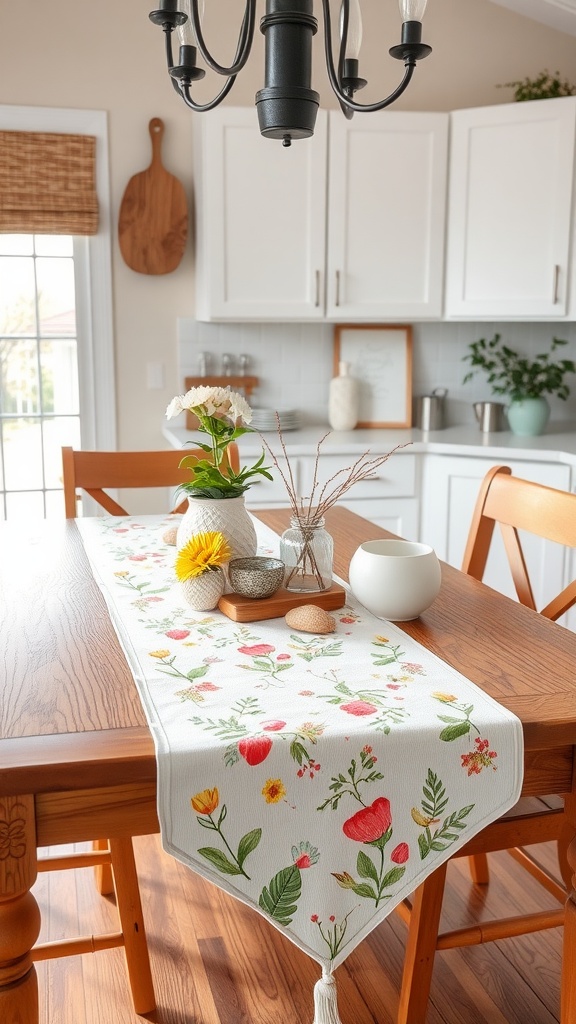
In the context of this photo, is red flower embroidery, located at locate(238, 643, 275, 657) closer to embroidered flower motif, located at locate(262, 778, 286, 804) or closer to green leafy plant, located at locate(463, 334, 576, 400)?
embroidered flower motif, located at locate(262, 778, 286, 804)

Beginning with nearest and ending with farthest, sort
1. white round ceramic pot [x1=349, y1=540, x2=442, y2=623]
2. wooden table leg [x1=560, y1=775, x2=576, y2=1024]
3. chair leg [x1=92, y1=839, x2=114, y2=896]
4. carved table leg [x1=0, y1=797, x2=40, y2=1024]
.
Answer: carved table leg [x1=0, y1=797, x2=40, y2=1024]
wooden table leg [x1=560, y1=775, x2=576, y2=1024]
white round ceramic pot [x1=349, y1=540, x2=442, y2=623]
chair leg [x1=92, y1=839, x2=114, y2=896]

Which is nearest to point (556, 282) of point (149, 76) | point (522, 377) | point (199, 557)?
point (522, 377)

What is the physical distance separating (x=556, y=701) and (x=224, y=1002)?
94 centimetres

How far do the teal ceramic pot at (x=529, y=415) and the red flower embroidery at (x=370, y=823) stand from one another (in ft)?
9.42

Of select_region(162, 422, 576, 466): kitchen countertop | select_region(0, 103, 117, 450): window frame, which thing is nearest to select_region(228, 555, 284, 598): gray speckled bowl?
select_region(162, 422, 576, 466): kitchen countertop

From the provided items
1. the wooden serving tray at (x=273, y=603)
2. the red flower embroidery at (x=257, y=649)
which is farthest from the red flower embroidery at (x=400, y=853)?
the wooden serving tray at (x=273, y=603)

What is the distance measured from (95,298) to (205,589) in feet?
8.01

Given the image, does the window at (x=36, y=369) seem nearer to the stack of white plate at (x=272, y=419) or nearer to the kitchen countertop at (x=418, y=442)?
the kitchen countertop at (x=418, y=442)

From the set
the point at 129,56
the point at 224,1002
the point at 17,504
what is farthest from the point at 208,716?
the point at 129,56

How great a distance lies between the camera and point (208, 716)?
43.9 inches

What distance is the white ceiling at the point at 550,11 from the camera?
3.59m

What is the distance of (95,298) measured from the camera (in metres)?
3.66

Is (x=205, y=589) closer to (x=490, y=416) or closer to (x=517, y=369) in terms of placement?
(x=490, y=416)

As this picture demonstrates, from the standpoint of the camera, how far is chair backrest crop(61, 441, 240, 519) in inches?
94.6
